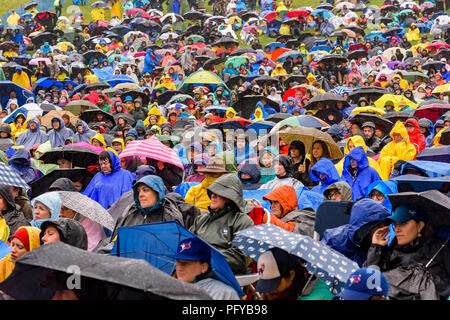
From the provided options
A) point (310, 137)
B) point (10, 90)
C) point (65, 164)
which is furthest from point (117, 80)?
point (310, 137)

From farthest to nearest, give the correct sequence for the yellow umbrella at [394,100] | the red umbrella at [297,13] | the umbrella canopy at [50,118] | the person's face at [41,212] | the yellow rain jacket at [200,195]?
the red umbrella at [297,13], the yellow umbrella at [394,100], the umbrella canopy at [50,118], the yellow rain jacket at [200,195], the person's face at [41,212]

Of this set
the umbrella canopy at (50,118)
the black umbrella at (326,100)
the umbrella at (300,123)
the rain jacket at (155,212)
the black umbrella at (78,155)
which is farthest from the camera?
the black umbrella at (326,100)

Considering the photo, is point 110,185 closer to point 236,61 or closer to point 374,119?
point 374,119

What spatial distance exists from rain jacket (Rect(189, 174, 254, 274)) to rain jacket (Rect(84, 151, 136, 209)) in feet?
10.8

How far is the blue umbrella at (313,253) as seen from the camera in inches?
188

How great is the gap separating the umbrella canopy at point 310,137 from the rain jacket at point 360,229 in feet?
15.9

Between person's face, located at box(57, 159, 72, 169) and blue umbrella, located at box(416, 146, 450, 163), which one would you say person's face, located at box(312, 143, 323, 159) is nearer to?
blue umbrella, located at box(416, 146, 450, 163)

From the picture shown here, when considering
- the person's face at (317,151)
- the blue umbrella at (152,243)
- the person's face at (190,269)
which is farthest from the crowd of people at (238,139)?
the person's face at (317,151)

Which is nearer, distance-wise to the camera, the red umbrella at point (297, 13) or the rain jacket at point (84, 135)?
the rain jacket at point (84, 135)

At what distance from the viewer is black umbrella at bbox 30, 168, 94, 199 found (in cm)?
1000

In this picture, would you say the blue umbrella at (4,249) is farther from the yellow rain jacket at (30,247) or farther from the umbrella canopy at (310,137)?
the umbrella canopy at (310,137)

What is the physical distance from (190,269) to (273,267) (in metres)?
0.58
